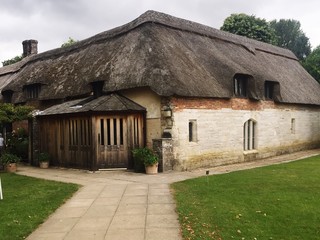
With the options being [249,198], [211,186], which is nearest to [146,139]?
[211,186]

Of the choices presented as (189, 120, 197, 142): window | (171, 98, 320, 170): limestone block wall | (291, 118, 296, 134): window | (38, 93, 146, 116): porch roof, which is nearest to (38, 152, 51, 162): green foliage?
(38, 93, 146, 116): porch roof

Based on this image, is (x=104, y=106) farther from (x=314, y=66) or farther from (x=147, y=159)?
(x=314, y=66)

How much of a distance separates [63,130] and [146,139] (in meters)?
4.15

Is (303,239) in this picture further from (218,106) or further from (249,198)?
(218,106)

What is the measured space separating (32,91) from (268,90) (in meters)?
14.7

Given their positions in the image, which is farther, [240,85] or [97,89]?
[240,85]

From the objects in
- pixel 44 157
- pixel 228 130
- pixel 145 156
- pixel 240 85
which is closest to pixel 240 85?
pixel 240 85

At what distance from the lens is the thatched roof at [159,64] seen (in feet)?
51.2

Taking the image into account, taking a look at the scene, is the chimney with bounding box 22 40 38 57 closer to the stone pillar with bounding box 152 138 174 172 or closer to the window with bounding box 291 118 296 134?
the stone pillar with bounding box 152 138 174 172

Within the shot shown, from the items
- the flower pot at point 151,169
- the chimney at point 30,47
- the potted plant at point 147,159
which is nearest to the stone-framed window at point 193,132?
the potted plant at point 147,159

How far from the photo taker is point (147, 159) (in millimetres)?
14242

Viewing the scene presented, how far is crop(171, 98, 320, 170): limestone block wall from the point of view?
15.5 m

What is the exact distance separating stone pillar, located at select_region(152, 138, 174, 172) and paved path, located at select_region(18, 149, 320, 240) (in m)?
1.15

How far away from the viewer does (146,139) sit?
51.7 ft
